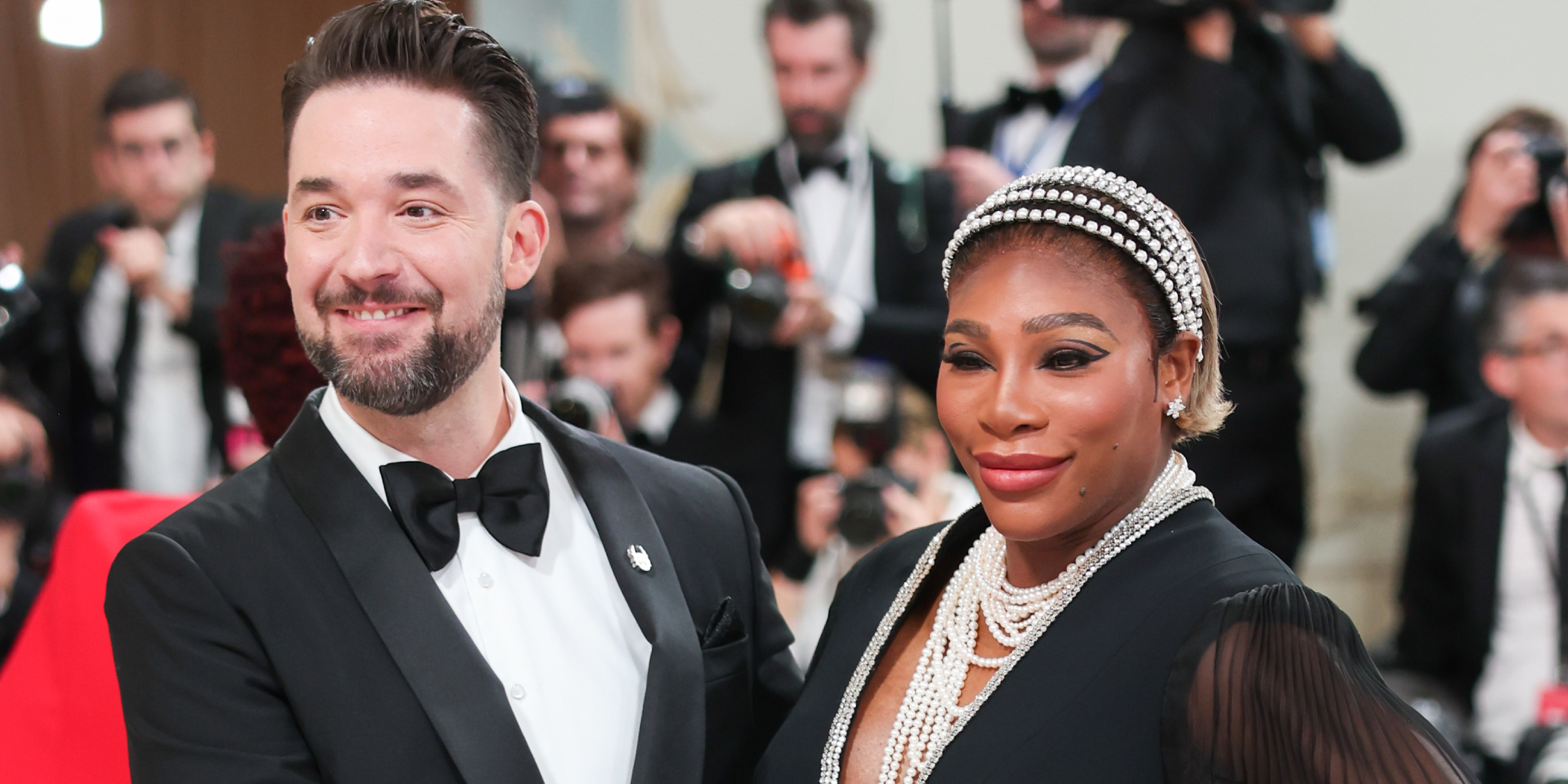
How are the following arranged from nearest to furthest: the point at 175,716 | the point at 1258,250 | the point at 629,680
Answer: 1. the point at 175,716
2. the point at 629,680
3. the point at 1258,250

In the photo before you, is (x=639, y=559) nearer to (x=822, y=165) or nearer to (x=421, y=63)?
(x=421, y=63)

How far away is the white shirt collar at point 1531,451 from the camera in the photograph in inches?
135

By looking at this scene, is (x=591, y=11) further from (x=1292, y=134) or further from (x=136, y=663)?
(x=136, y=663)

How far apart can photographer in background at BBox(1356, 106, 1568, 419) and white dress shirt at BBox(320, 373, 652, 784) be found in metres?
2.78

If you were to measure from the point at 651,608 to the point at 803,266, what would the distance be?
188 centimetres

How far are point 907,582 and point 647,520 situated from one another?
314mm

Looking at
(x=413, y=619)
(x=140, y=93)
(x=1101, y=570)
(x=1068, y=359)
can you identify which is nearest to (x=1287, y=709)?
(x=1101, y=570)

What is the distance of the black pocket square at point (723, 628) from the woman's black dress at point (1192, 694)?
0.16m

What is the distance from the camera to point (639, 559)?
169 cm

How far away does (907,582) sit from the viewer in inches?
67.8

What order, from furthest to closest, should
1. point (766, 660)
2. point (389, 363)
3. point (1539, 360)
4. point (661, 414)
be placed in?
point (661, 414)
point (1539, 360)
point (766, 660)
point (389, 363)

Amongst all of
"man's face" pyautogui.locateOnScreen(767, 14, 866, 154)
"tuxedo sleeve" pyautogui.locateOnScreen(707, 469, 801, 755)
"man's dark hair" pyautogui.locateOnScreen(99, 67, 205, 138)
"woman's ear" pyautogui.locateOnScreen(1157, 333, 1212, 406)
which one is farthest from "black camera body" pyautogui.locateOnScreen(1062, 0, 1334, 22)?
"man's dark hair" pyautogui.locateOnScreen(99, 67, 205, 138)

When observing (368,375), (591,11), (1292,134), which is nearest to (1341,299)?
(1292,134)

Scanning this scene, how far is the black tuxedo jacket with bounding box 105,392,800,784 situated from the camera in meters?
1.42
